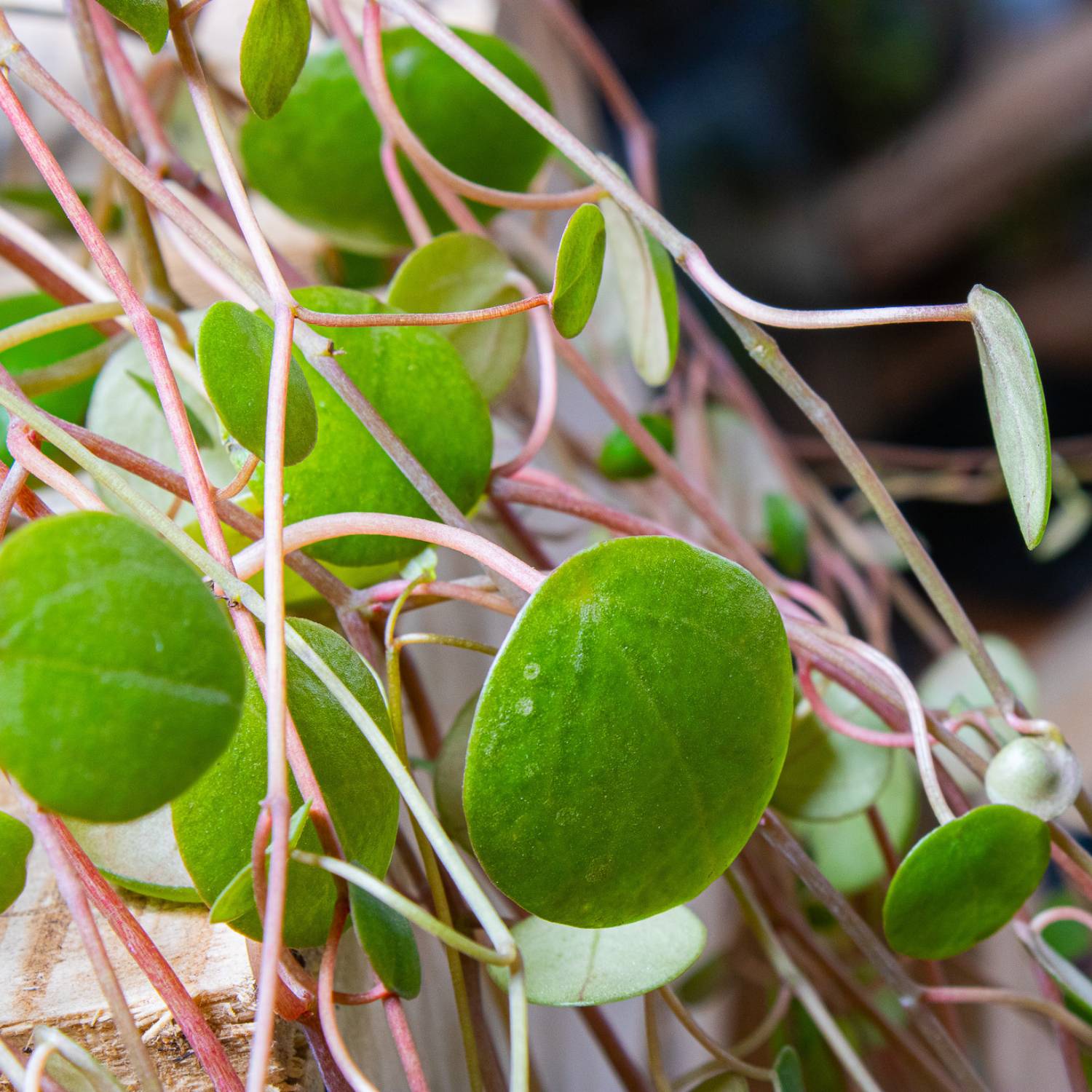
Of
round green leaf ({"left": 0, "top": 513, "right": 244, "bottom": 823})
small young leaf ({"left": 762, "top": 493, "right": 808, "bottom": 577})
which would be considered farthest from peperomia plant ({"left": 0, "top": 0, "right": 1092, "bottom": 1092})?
small young leaf ({"left": 762, "top": 493, "right": 808, "bottom": 577})

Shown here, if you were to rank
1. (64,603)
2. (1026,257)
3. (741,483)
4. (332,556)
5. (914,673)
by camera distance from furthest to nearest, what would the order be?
(1026,257) < (914,673) < (741,483) < (332,556) < (64,603)

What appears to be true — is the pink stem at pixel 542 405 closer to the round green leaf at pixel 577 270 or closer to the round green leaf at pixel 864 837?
the round green leaf at pixel 577 270

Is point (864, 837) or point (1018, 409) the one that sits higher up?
point (1018, 409)

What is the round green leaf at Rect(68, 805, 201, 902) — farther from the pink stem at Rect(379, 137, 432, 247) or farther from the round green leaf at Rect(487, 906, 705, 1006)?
the pink stem at Rect(379, 137, 432, 247)

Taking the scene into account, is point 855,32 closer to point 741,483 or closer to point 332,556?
point 741,483

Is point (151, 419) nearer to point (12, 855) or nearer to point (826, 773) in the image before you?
point (12, 855)

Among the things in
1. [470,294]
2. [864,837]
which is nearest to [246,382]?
[470,294]

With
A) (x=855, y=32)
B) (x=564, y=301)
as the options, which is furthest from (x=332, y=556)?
(x=855, y=32)

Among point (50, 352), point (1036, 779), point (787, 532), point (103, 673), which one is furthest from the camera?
point (787, 532)
